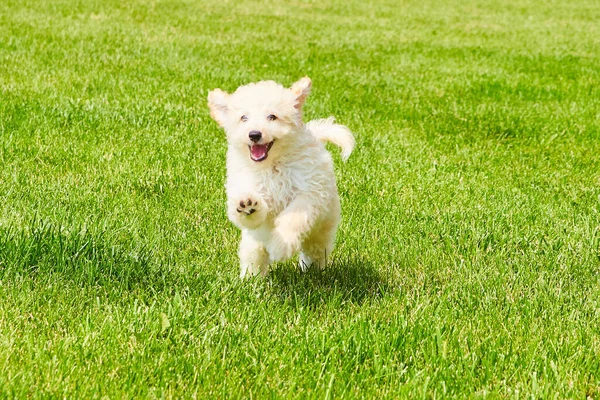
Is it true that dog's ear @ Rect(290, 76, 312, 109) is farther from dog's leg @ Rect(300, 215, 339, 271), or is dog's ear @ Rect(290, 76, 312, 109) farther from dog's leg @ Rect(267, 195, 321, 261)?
dog's leg @ Rect(300, 215, 339, 271)

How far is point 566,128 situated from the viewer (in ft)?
27.8

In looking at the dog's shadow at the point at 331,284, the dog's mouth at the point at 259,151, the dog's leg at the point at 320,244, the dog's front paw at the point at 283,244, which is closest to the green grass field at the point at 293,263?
the dog's shadow at the point at 331,284

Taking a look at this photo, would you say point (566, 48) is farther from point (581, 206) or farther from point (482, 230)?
point (482, 230)

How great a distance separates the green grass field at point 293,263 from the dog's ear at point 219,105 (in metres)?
→ 0.85

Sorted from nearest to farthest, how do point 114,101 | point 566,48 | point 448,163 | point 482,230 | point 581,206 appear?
point 482,230 < point 581,206 < point 448,163 < point 114,101 < point 566,48

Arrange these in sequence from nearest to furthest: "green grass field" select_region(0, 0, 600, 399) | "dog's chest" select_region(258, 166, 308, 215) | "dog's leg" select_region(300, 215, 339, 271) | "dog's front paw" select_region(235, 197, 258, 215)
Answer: "green grass field" select_region(0, 0, 600, 399)
"dog's front paw" select_region(235, 197, 258, 215)
"dog's chest" select_region(258, 166, 308, 215)
"dog's leg" select_region(300, 215, 339, 271)

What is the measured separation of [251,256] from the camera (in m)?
4.34

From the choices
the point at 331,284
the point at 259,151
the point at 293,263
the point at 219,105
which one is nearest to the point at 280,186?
the point at 259,151

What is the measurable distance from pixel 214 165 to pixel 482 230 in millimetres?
2431

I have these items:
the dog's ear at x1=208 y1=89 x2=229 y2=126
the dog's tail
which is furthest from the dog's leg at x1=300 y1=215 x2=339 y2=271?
the dog's ear at x1=208 y1=89 x2=229 y2=126

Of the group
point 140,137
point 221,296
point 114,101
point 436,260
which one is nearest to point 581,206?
point 436,260

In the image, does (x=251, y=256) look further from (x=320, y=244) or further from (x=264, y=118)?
(x=264, y=118)

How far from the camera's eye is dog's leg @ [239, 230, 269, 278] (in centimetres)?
430

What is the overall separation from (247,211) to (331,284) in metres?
0.93
